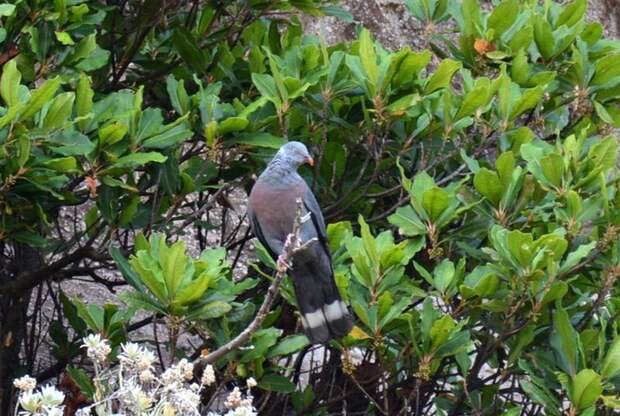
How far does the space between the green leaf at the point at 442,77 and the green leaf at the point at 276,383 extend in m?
1.22

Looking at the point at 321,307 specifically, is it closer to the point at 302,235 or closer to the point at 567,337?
the point at 302,235

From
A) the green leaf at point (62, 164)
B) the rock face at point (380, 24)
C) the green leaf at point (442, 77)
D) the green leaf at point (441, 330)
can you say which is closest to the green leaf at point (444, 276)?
the green leaf at point (441, 330)

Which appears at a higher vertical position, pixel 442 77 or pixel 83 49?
pixel 83 49

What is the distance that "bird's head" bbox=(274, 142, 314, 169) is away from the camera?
5.28m

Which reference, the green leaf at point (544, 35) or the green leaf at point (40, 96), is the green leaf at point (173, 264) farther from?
the green leaf at point (544, 35)

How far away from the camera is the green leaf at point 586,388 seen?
4875 mm

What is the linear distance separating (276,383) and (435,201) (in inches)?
34.4

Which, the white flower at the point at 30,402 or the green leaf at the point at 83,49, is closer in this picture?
the white flower at the point at 30,402

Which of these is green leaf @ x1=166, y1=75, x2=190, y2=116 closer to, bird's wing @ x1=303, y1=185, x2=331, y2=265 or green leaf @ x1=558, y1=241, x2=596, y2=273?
bird's wing @ x1=303, y1=185, x2=331, y2=265

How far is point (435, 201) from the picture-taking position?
5.07 m

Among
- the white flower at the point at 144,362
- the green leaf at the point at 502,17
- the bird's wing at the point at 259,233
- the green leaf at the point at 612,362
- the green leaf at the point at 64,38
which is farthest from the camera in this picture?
the green leaf at the point at 502,17

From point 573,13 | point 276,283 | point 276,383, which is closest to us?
point 276,283

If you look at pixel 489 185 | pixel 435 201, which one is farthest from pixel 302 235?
pixel 489 185

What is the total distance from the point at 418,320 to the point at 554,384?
55 centimetres
